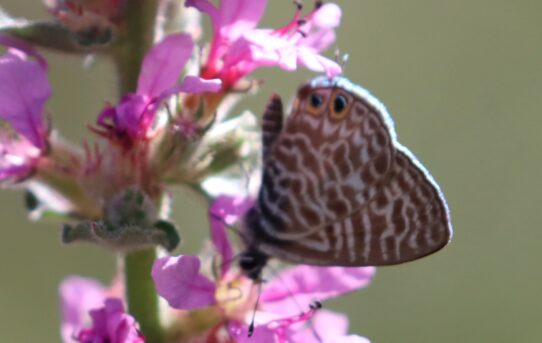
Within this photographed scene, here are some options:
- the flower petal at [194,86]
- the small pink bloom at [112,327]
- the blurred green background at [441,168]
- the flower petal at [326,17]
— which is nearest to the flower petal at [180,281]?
the small pink bloom at [112,327]

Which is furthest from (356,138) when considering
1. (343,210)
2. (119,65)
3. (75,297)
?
(75,297)

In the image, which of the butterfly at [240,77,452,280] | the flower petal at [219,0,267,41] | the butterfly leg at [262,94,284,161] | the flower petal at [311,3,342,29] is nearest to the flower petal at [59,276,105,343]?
the butterfly at [240,77,452,280]

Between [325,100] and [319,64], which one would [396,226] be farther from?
[319,64]

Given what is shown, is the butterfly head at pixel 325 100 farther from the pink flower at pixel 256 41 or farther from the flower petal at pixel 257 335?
the flower petal at pixel 257 335

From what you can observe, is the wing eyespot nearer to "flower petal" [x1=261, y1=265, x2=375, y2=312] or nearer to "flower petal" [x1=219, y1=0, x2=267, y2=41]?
"flower petal" [x1=219, y1=0, x2=267, y2=41]

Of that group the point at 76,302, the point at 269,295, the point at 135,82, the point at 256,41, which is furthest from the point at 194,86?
the point at 76,302

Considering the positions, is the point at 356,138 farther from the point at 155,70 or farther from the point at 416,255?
the point at 155,70
